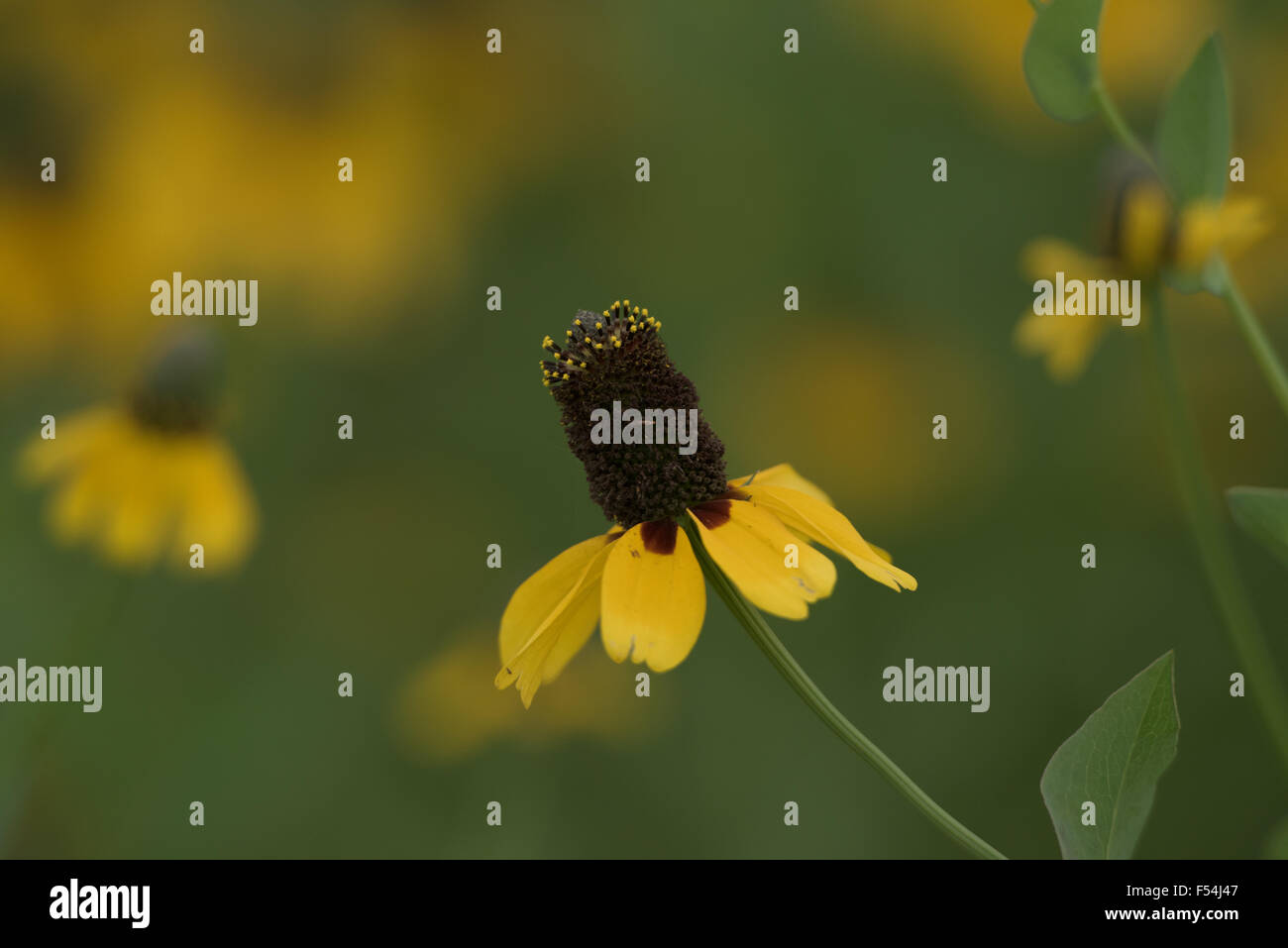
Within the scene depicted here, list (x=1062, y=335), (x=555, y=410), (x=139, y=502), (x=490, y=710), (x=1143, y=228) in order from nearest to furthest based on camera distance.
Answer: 1. (x=1143, y=228)
2. (x=1062, y=335)
3. (x=139, y=502)
4. (x=490, y=710)
5. (x=555, y=410)

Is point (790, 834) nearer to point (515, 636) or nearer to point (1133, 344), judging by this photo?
point (1133, 344)

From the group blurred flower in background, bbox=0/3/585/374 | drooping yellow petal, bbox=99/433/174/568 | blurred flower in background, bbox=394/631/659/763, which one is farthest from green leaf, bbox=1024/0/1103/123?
blurred flower in background, bbox=0/3/585/374

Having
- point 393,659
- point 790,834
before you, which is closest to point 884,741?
point 790,834

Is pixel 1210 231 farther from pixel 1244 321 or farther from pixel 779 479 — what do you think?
pixel 779 479

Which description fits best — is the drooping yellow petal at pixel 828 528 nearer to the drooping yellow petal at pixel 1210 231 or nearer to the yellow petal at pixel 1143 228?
the drooping yellow petal at pixel 1210 231

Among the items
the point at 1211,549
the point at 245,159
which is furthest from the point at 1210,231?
the point at 245,159

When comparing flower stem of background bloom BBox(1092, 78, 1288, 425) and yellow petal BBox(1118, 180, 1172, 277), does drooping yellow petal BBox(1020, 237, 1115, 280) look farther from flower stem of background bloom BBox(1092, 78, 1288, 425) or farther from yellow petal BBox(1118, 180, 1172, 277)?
flower stem of background bloom BBox(1092, 78, 1288, 425)
